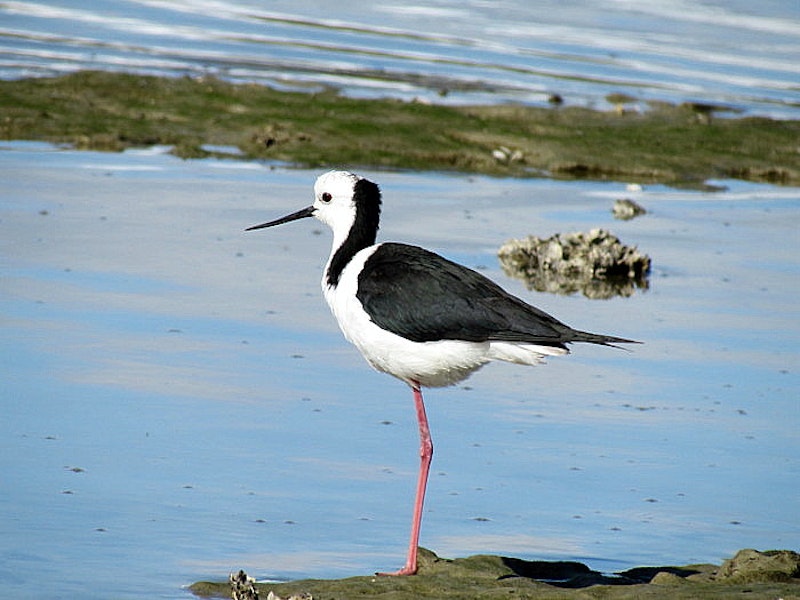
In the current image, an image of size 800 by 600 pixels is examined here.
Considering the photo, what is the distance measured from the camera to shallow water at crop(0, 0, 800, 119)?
19625 mm

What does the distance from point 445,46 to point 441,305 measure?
743 inches

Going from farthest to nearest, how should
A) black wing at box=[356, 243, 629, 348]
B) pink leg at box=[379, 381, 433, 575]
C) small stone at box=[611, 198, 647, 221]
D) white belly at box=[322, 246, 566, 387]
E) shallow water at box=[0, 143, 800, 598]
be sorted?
1. small stone at box=[611, 198, 647, 221]
2. white belly at box=[322, 246, 566, 387]
3. black wing at box=[356, 243, 629, 348]
4. shallow water at box=[0, 143, 800, 598]
5. pink leg at box=[379, 381, 433, 575]

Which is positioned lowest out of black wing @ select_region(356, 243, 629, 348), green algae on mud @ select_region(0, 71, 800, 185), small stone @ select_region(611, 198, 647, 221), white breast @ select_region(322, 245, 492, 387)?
white breast @ select_region(322, 245, 492, 387)

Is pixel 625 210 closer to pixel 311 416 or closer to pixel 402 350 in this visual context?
pixel 311 416

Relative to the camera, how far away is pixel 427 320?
630cm

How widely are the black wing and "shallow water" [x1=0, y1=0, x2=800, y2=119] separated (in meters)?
→ 11.5

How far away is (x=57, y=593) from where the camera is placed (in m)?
5.28

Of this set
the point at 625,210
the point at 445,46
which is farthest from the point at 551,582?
the point at 445,46

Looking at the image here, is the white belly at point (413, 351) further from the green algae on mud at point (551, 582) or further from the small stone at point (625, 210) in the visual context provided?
the small stone at point (625, 210)

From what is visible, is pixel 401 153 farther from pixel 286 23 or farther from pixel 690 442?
pixel 286 23

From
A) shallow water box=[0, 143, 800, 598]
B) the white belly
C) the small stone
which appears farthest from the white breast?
the small stone

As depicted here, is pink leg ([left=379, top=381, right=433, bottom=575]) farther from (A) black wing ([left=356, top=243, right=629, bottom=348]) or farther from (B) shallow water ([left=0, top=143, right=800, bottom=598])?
(A) black wing ([left=356, top=243, right=629, bottom=348])

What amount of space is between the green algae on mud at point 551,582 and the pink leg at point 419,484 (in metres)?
0.05

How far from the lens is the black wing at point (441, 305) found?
6121 millimetres
